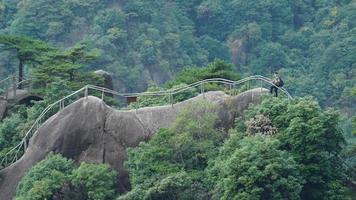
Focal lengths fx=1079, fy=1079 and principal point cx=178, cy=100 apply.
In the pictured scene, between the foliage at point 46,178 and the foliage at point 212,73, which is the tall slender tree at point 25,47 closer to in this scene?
the foliage at point 212,73

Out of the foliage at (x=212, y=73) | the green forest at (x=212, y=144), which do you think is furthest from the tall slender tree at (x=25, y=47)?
the foliage at (x=212, y=73)

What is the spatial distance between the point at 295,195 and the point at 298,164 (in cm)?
152

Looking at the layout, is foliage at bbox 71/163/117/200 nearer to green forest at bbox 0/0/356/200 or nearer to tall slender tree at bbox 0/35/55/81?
green forest at bbox 0/0/356/200

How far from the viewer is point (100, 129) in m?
33.6

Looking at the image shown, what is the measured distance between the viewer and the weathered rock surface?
109 feet

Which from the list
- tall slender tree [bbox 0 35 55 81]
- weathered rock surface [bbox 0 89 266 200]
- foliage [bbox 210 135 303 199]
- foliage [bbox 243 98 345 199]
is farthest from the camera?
tall slender tree [bbox 0 35 55 81]

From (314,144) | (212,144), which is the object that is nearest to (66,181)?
(212,144)

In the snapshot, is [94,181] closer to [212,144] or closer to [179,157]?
[179,157]

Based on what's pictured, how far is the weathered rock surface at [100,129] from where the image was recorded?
109 feet

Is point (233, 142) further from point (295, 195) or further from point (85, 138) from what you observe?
point (85, 138)

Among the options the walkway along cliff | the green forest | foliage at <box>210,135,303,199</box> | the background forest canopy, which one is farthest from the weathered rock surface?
the background forest canopy

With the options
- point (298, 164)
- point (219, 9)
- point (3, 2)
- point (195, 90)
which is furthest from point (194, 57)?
point (298, 164)

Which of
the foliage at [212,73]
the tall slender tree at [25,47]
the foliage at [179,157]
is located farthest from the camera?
the tall slender tree at [25,47]

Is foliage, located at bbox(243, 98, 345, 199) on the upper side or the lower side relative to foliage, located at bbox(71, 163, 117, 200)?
upper
